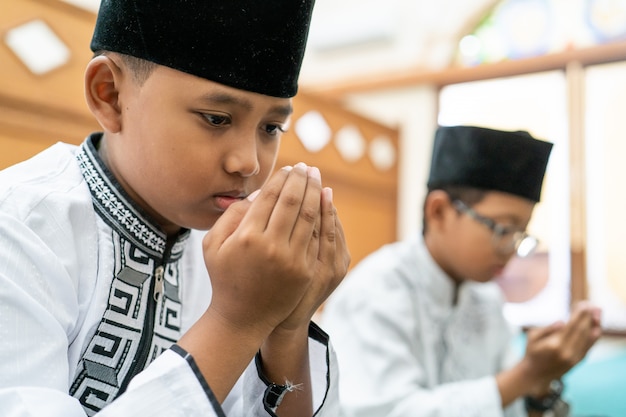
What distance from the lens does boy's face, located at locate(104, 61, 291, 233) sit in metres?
0.91

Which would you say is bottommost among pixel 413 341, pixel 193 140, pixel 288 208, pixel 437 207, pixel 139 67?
pixel 413 341

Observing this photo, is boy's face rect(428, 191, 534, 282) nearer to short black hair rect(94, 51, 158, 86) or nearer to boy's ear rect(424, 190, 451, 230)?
boy's ear rect(424, 190, 451, 230)

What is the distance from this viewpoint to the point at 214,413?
79cm

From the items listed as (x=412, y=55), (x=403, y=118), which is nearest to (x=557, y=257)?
(x=403, y=118)

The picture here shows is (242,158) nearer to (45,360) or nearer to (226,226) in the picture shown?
(226,226)

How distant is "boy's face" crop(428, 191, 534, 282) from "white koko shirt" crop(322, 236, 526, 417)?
12 centimetres

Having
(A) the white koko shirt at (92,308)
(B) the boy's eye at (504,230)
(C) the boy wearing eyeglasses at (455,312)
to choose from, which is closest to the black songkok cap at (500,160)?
(C) the boy wearing eyeglasses at (455,312)

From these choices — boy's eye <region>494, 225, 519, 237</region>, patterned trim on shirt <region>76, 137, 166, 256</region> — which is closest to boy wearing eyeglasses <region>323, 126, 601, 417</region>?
boy's eye <region>494, 225, 519, 237</region>

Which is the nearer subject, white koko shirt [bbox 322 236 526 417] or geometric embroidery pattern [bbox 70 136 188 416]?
geometric embroidery pattern [bbox 70 136 188 416]

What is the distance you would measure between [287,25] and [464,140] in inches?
45.7

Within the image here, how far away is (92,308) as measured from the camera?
0.93 m

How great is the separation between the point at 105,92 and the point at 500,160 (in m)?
1.34

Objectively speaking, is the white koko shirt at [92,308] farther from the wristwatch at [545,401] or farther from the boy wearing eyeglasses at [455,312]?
the wristwatch at [545,401]

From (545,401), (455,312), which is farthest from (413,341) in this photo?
(545,401)
